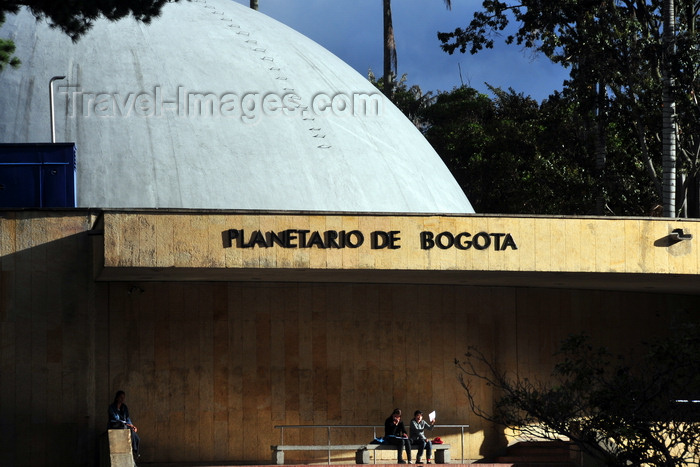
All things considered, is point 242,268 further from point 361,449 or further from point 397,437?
point 397,437

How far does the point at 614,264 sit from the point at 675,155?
11.2 meters

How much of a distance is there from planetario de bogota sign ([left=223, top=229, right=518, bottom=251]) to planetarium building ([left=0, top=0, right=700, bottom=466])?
3 cm

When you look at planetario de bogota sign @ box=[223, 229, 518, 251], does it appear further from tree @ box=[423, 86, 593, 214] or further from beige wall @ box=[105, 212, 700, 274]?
tree @ box=[423, 86, 593, 214]

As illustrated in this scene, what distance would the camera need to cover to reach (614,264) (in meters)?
19.3

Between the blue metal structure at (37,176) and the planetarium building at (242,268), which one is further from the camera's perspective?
the blue metal structure at (37,176)

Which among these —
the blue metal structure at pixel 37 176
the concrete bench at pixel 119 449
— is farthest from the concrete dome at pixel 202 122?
the concrete bench at pixel 119 449

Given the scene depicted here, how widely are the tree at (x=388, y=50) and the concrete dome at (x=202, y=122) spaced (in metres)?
19.7

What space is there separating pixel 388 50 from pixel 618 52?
18447 millimetres

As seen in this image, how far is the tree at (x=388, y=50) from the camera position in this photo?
153ft

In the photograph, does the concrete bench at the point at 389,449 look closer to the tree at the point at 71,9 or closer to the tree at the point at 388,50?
the tree at the point at 71,9

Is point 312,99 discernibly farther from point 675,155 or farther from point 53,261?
point 675,155

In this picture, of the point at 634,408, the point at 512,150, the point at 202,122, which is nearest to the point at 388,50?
the point at 512,150

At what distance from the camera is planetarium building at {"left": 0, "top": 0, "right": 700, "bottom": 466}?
18.8 meters

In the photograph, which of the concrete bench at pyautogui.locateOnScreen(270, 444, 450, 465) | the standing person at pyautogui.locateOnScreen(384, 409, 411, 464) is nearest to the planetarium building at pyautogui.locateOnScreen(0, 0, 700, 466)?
the concrete bench at pyautogui.locateOnScreen(270, 444, 450, 465)
